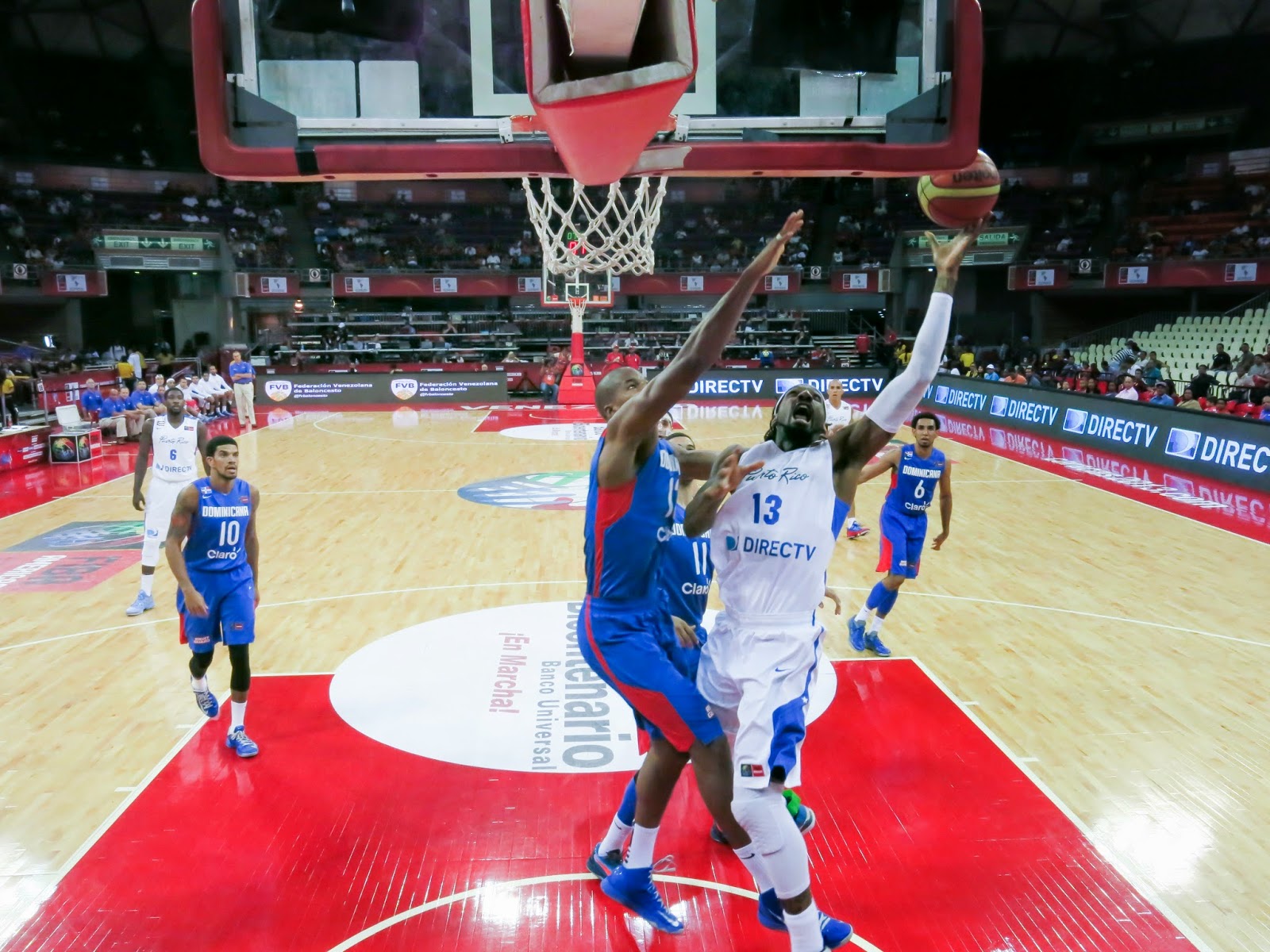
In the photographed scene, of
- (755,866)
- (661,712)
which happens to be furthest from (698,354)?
(755,866)

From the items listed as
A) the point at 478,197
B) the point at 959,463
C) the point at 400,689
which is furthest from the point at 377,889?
the point at 478,197

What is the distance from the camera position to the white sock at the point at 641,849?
12.6 feet

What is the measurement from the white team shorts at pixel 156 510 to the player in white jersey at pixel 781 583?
6.15m

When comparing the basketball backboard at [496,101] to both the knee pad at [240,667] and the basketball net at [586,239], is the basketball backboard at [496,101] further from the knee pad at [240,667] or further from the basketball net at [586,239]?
the basketball net at [586,239]

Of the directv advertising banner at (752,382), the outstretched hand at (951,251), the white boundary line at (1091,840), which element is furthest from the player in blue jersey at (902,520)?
the directv advertising banner at (752,382)

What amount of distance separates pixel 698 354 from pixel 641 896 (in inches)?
83.8

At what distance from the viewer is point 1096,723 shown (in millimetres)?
5773

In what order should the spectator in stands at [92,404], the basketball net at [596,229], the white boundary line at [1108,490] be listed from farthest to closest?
the spectator in stands at [92,404] → the basketball net at [596,229] → the white boundary line at [1108,490]

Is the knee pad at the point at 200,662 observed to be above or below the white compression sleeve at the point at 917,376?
below

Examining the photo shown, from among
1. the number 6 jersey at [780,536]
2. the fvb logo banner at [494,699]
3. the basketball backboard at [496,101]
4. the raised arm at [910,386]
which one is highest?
the basketball backboard at [496,101]

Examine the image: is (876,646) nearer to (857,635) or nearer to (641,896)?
(857,635)

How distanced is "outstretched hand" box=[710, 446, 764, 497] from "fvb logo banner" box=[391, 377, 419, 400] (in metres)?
24.1

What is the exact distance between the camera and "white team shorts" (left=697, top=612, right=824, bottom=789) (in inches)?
132

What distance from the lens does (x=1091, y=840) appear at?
175 inches
